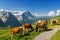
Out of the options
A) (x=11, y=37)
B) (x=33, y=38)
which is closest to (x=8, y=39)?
(x=11, y=37)

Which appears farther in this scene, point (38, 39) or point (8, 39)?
point (8, 39)

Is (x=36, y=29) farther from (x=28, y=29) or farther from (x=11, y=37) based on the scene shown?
(x=11, y=37)

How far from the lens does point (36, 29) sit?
43375 millimetres

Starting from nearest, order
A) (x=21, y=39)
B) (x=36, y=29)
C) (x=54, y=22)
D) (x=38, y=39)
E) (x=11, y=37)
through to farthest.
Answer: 1. (x=38, y=39)
2. (x=21, y=39)
3. (x=11, y=37)
4. (x=36, y=29)
5. (x=54, y=22)

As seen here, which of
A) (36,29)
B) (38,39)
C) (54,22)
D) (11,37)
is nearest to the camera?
(38,39)

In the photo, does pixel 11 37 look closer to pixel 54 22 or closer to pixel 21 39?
pixel 21 39

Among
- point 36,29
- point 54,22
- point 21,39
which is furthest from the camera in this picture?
point 54,22

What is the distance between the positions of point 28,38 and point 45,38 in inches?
167

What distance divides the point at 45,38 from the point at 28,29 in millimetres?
11072

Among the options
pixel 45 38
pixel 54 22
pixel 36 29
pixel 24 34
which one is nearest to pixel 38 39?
pixel 45 38

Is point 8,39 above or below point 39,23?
below

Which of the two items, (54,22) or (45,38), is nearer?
(45,38)

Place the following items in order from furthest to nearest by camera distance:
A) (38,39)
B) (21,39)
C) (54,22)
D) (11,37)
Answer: (54,22), (11,37), (21,39), (38,39)

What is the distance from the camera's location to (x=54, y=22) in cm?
7738
